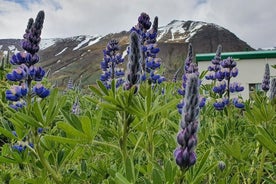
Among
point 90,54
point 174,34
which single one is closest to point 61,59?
point 90,54

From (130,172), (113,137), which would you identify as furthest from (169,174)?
(113,137)

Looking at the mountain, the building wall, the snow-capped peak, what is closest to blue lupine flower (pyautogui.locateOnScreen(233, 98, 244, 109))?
the building wall

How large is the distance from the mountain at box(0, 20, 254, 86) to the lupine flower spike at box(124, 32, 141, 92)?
85.3ft

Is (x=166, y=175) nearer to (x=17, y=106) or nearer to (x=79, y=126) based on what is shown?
(x=79, y=126)

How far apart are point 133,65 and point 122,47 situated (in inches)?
1480

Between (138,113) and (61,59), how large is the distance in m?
46.5

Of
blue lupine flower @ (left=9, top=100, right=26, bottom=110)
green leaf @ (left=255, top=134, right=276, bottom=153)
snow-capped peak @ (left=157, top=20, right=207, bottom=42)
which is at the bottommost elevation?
green leaf @ (left=255, top=134, right=276, bottom=153)

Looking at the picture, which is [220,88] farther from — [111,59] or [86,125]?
[86,125]

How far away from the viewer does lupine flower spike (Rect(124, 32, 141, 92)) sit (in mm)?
1025

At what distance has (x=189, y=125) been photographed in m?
0.80

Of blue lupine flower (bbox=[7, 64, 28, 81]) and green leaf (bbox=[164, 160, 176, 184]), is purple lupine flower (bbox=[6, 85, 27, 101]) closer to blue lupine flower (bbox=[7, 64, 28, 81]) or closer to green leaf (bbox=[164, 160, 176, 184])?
blue lupine flower (bbox=[7, 64, 28, 81])

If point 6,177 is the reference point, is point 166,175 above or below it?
above

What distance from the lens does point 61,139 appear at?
3.28 feet

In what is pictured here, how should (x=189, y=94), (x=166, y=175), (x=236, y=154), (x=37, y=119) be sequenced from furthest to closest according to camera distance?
(x=236, y=154) → (x=37, y=119) → (x=166, y=175) → (x=189, y=94)
